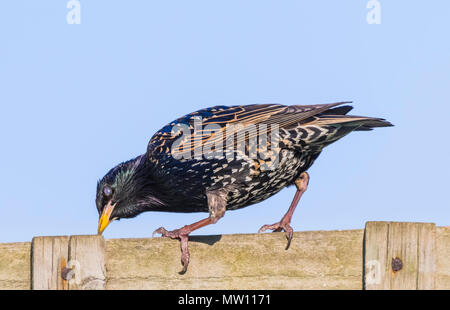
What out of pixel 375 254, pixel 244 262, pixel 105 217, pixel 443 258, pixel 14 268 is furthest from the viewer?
pixel 105 217

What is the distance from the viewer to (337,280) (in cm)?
365

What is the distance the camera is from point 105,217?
6430 mm

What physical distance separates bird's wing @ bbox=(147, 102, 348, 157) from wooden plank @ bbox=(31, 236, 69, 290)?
2303mm

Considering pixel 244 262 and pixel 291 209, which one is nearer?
pixel 244 262

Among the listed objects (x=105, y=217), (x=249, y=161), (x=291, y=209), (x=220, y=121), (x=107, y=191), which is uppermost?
(x=220, y=121)

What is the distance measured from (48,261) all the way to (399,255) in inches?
73.7

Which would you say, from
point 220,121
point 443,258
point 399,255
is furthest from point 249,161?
point 443,258

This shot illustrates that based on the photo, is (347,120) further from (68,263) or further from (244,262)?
(68,263)

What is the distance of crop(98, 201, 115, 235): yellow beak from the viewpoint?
6.39 m

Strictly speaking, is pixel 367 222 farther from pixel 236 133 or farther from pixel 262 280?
pixel 236 133

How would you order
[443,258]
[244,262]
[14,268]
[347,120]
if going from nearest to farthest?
1. [443,258]
2. [244,262]
3. [14,268]
4. [347,120]

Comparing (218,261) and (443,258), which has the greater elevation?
(443,258)
